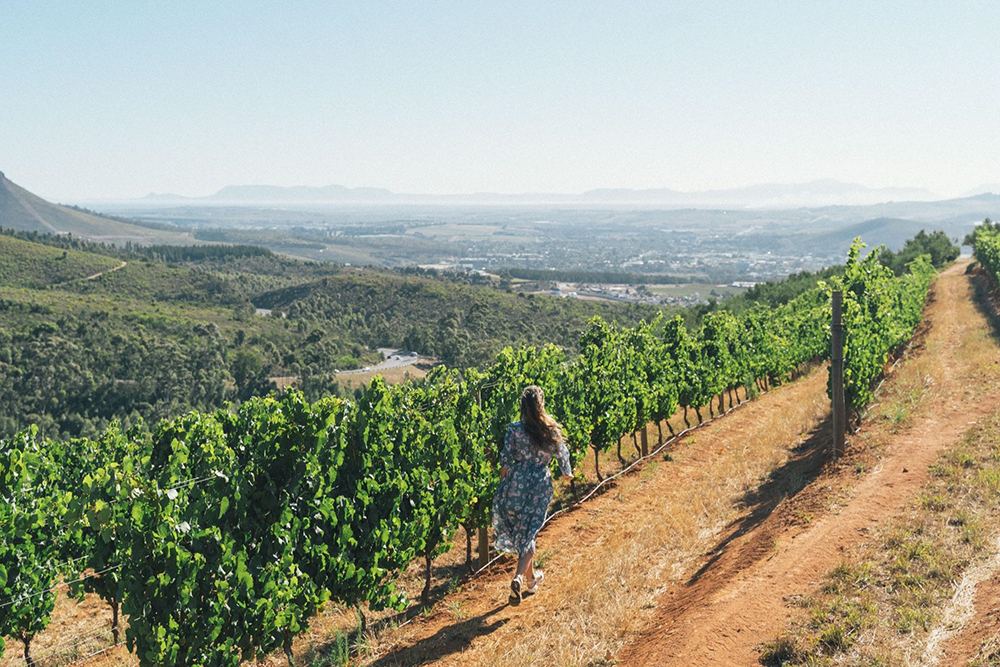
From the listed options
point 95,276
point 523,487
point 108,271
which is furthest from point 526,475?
point 108,271

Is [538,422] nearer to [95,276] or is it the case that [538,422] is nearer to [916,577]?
[916,577]

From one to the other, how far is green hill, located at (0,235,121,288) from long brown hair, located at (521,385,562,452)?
144 meters

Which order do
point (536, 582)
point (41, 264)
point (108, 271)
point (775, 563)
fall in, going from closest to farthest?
point (775, 563) < point (536, 582) < point (41, 264) < point (108, 271)

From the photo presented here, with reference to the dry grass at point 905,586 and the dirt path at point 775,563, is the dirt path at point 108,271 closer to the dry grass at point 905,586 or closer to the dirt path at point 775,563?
the dirt path at point 775,563

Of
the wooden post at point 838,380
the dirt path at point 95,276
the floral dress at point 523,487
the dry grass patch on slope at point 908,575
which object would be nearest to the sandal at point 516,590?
the floral dress at point 523,487

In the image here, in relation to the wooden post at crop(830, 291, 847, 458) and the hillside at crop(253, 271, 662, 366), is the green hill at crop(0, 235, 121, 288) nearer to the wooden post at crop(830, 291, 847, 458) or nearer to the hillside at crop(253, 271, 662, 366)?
the hillside at crop(253, 271, 662, 366)

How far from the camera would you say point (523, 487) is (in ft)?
27.5

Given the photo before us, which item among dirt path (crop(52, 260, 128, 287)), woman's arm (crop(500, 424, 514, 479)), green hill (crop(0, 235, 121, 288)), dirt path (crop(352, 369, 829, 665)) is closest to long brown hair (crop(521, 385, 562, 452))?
woman's arm (crop(500, 424, 514, 479))

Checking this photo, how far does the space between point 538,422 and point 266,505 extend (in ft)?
10.7

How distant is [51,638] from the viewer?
12523 millimetres

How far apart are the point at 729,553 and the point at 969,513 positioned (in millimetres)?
3038

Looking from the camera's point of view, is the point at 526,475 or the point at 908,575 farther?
the point at 526,475

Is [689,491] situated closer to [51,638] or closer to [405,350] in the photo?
[51,638]

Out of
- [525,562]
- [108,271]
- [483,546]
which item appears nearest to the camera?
[525,562]
